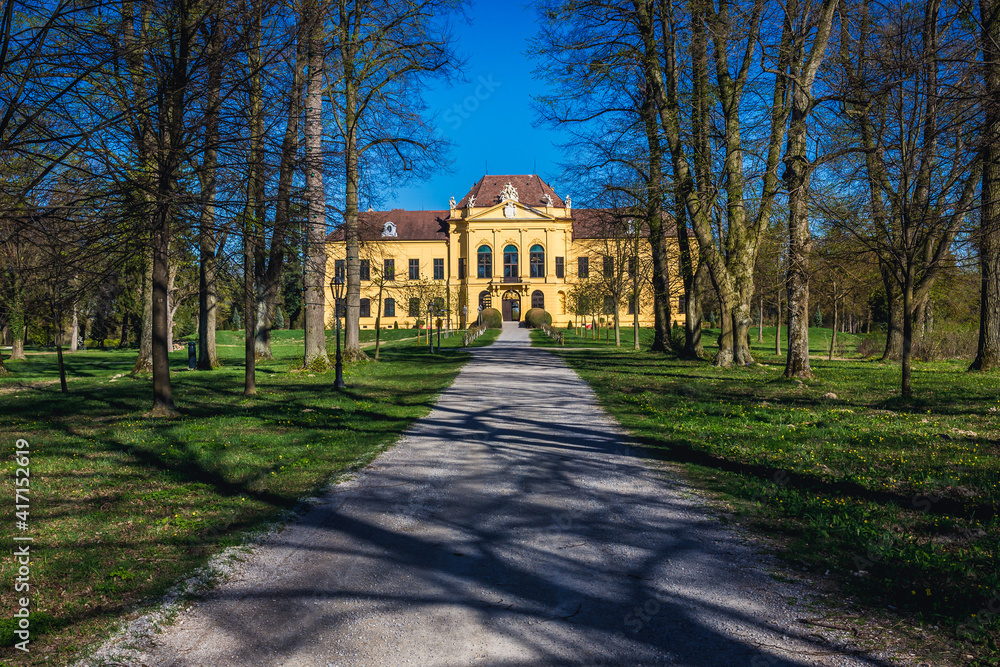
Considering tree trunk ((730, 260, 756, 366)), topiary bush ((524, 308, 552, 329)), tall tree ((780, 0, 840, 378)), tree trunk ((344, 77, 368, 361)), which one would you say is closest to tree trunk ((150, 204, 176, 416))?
tree trunk ((344, 77, 368, 361))

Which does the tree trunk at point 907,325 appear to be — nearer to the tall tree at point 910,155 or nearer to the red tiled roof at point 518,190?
the tall tree at point 910,155

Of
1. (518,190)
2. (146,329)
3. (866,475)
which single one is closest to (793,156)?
(866,475)

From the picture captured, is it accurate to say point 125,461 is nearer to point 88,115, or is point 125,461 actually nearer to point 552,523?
point 88,115

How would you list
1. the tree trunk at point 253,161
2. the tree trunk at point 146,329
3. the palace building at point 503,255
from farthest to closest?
1. the palace building at point 503,255
2. the tree trunk at point 146,329
3. the tree trunk at point 253,161

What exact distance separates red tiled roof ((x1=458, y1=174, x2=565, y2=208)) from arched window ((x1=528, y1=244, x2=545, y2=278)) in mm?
4987

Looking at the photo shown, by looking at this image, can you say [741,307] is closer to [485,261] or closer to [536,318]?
[536,318]

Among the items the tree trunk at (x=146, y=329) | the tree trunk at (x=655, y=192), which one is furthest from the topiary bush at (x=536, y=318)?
the tree trunk at (x=146, y=329)

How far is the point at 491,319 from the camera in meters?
59.5

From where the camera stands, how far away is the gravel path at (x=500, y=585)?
318 cm

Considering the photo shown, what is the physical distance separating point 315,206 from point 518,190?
57.7 metres

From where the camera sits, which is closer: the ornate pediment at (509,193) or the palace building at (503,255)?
the ornate pediment at (509,193)

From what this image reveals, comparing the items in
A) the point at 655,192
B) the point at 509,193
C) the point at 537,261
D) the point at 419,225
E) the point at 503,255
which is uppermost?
the point at 509,193

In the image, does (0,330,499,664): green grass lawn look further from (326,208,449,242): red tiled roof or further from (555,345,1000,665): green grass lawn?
(326,208,449,242): red tiled roof

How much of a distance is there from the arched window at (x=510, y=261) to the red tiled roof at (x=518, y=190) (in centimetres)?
513
